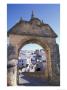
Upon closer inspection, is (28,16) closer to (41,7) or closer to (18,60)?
(41,7)

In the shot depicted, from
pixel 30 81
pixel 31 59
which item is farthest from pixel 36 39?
pixel 30 81

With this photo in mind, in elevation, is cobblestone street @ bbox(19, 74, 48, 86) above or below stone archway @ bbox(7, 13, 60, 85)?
below

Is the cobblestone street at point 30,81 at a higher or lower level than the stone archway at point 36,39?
lower

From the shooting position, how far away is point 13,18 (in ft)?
6.12

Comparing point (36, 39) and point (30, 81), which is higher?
point (36, 39)

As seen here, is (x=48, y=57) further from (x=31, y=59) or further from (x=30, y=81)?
(x=30, y=81)

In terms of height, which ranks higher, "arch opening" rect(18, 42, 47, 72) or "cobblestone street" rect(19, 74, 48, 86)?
"arch opening" rect(18, 42, 47, 72)

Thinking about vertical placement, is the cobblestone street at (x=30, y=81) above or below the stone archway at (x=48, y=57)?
below

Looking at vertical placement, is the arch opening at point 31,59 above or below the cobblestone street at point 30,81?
above

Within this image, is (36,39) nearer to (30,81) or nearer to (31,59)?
(31,59)

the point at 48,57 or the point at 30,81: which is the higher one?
the point at 48,57

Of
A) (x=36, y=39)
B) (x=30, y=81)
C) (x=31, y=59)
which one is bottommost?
(x=30, y=81)
